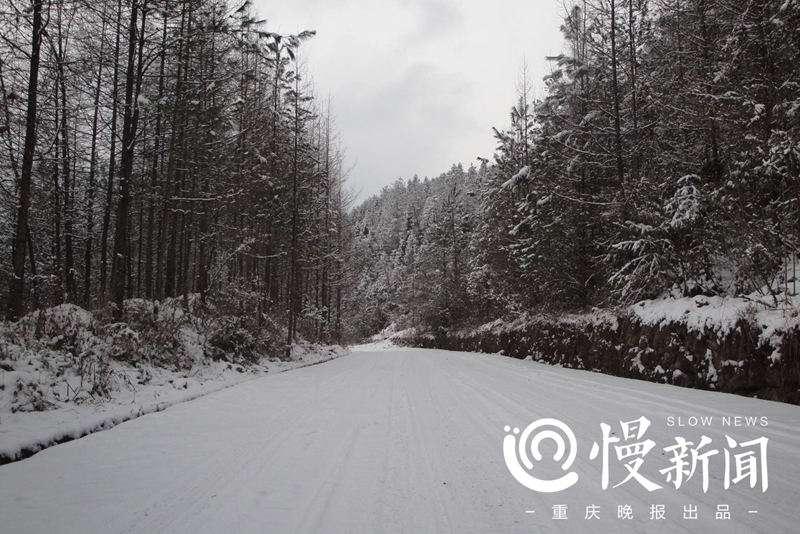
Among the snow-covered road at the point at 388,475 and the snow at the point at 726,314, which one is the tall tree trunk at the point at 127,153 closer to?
the snow-covered road at the point at 388,475

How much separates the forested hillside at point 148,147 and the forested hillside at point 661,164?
32.6 feet

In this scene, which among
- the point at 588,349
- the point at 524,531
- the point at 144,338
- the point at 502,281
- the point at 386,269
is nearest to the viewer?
the point at 524,531

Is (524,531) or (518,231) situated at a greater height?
(518,231)

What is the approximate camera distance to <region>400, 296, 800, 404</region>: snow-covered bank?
5.21m

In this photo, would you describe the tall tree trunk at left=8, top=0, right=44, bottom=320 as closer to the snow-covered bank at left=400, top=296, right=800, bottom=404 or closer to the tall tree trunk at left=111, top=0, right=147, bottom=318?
the tall tree trunk at left=111, top=0, right=147, bottom=318

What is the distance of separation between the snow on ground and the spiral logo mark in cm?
446

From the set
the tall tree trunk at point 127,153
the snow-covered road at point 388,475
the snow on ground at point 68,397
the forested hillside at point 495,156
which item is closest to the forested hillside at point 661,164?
the forested hillside at point 495,156

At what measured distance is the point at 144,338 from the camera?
314 inches

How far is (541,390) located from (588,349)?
5.21m

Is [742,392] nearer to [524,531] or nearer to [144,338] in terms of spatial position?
[524,531]

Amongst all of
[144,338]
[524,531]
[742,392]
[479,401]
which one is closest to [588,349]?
[742,392]

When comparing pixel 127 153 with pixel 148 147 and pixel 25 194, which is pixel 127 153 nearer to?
pixel 25 194

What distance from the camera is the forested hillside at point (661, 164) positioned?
6.73 m

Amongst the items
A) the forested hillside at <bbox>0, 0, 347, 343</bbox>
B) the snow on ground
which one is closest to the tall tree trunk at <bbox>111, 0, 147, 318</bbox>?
the forested hillside at <bbox>0, 0, 347, 343</bbox>
